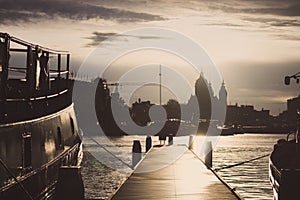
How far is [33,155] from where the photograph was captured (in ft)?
57.6

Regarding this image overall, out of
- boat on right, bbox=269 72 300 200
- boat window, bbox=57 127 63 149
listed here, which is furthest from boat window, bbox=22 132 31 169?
boat on right, bbox=269 72 300 200

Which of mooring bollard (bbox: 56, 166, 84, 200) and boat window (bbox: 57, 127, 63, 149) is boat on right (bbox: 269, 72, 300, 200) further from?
boat window (bbox: 57, 127, 63, 149)

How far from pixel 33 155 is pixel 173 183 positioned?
514 centimetres

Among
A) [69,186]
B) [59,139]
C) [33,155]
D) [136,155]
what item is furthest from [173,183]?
[136,155]

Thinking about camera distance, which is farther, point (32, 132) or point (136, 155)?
point (136, 155)

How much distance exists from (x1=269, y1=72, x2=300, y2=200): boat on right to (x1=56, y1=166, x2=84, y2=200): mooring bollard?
15.6ft

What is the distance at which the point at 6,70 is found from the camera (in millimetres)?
15227

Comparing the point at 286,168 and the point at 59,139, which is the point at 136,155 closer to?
the point at 286,168

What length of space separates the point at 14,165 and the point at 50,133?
16.2 feet

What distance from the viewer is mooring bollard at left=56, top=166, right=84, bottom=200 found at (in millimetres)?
15250

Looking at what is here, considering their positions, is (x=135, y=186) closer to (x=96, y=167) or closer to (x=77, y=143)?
(x=77, y=143)

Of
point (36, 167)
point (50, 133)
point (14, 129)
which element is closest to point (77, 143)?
point (50, 133)

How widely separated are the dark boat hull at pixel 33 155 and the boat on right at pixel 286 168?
592 centimetres

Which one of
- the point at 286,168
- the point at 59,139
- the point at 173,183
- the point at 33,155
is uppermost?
the point at 33,155
